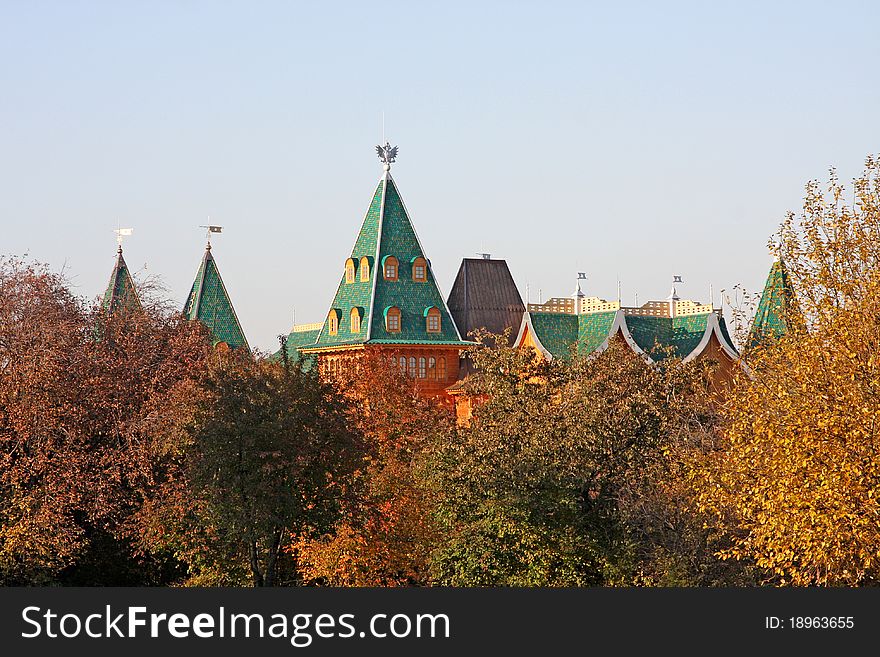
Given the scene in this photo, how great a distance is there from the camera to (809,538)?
26984 millimetres

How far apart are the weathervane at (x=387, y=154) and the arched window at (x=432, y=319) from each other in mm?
8131

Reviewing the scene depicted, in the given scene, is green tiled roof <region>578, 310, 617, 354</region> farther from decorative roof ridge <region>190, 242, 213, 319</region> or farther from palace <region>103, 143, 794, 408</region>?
decorative roof ridge <region>190, 242, 213, 319</region>

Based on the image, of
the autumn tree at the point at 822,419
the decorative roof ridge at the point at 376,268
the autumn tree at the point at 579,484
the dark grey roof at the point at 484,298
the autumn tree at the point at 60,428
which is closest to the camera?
the autumn tree at the point at 822,419

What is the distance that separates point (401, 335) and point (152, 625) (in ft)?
187

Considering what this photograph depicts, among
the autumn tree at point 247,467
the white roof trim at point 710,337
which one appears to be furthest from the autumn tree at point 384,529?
the white roof trim at point 710,337

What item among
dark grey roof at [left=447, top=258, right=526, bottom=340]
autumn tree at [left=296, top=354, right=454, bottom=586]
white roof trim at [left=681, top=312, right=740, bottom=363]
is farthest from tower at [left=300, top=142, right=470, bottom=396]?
autumn tree at [left=296, top=354, right=454, bottom=586]

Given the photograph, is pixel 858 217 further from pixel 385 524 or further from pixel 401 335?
pixel 401 335

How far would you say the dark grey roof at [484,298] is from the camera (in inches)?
3538

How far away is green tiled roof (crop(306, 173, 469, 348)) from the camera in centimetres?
8050

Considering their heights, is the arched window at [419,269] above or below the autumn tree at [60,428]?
above

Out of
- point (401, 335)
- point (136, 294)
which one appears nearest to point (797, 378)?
point (136, 294)

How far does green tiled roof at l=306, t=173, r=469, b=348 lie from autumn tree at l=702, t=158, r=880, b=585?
5101 centimetres

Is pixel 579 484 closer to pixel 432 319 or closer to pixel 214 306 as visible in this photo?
pixel 432 319

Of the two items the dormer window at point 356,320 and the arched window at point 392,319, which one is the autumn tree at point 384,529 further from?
the dormer window at point 356,320
